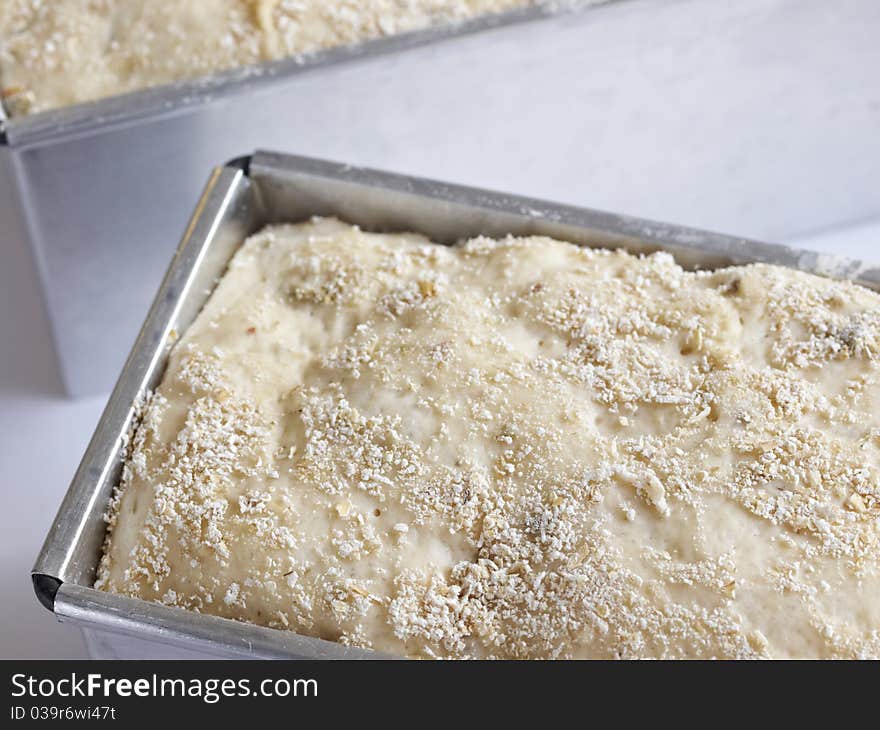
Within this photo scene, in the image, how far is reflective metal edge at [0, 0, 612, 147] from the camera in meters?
1.85

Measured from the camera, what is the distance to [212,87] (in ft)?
6.32

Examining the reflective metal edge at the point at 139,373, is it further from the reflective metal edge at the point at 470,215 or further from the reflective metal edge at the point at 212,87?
the reflective metal edge at the point at 212,87

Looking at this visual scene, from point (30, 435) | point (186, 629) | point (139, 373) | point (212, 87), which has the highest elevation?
point (212, 87)

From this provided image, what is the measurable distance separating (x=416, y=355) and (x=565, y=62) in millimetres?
742

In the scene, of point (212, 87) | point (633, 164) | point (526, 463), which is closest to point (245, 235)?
point (212, 87)

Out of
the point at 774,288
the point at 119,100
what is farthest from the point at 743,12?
the point at 119,100

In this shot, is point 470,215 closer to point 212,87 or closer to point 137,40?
point 212,87

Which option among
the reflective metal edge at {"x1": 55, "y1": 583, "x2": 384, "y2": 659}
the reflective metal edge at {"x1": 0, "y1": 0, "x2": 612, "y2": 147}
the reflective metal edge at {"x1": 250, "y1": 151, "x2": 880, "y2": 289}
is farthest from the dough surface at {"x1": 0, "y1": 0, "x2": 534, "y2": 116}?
the reflective metal edge at {"x1": 55, "y1": 583, "x2": 384, "y2": 659}

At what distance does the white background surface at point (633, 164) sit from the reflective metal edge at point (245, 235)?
0.86 ft

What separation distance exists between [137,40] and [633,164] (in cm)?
93

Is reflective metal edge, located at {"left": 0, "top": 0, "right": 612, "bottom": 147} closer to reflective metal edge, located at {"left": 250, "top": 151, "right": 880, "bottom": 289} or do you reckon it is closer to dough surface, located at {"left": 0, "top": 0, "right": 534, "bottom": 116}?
dough surface, located at {"left": 0, "top": 0, "right": 534, "bottom": 116}

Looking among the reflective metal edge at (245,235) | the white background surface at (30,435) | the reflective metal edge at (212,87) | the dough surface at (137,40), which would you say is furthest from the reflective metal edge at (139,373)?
the white background surface at (30,435)

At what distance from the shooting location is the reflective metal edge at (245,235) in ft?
4.64
